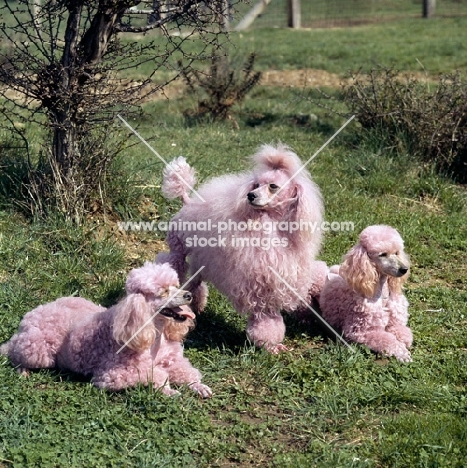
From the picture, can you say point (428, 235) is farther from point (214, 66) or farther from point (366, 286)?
point (214, 66)

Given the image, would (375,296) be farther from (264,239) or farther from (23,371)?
(23,371)

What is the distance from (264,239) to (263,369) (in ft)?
2.49

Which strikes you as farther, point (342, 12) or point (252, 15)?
point (342, 12)

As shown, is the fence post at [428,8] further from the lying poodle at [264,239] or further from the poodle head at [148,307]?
the poodle head at [148,307]

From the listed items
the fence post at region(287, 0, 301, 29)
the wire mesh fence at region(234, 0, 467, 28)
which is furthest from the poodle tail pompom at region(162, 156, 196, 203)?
the wire mesh fence at region(234, 0, 467, 28)

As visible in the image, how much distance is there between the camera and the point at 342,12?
2183 centimetres

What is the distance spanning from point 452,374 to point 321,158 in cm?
410

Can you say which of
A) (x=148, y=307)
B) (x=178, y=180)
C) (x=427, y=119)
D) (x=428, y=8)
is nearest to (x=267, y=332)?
(x=148, y=307)

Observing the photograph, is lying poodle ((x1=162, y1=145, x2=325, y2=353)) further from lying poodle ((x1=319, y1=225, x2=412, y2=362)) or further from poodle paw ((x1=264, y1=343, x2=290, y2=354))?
lying poodle ((x1=319, y1=225, x2=412, y2=362))

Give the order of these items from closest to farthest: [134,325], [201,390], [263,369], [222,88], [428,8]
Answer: [134,325] < [201,390] < [263,369] < [222,88] < [428,8]

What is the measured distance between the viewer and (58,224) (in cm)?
571

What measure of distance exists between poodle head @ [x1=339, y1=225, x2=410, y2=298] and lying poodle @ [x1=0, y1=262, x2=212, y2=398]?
3.52 feet

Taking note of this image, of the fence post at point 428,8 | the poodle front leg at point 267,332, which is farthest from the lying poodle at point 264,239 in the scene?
the fence post at point 428,8

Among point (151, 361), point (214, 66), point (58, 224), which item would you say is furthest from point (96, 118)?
point (214, 66)
